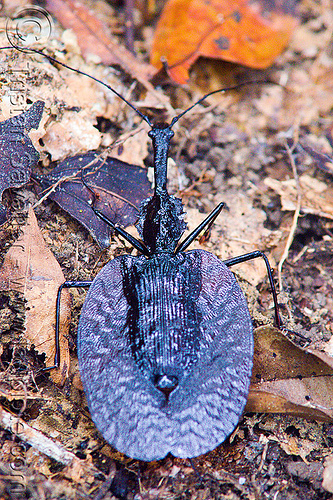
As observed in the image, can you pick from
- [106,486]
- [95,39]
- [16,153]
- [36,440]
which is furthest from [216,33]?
[106,486]

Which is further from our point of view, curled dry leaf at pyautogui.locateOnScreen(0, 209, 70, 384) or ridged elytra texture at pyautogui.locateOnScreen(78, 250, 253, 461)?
curled dry leaf at pyautogui.locateOnScreen(0, 209, 70, 384)

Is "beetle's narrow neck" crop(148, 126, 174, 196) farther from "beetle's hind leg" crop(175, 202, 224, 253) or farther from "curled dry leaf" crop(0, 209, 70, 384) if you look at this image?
"curled dry leaf" crop(0, 209, 70, 384)

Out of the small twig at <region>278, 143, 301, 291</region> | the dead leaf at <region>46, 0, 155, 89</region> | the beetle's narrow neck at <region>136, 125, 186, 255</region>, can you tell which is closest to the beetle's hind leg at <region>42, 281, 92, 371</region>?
the beetle's narrow neck at <region>136, 125, 186, 255</region>

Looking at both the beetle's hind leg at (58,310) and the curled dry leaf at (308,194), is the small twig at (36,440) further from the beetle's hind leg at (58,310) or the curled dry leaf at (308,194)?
the curled dry leaf at (308,194)

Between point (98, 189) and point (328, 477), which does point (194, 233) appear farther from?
point (328, 477)

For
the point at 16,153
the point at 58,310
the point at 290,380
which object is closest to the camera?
the point at 290,380

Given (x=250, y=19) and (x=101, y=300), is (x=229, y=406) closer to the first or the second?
(x=101, y=300)
